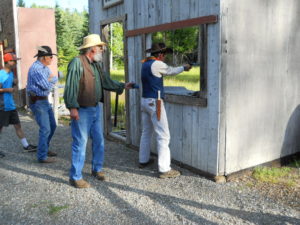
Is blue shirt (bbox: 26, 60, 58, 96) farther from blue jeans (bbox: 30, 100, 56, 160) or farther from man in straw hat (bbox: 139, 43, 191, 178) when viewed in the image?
man in straw hat (bbox: 139, 43, 191, 178)

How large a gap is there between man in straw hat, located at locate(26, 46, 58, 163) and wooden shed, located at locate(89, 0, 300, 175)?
1684mm

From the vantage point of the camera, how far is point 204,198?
13.9ft

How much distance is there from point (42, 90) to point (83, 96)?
4.97 feet

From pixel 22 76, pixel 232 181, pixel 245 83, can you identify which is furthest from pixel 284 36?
pixel 22 76

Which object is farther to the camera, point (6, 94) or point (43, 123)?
point (6, 94)

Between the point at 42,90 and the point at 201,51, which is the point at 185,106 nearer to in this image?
the point at 201,51

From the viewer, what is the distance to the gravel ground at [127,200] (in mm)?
3723

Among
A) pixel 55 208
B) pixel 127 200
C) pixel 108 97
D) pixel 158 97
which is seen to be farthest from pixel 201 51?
pixel 108 97

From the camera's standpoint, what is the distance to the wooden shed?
454 centimetres

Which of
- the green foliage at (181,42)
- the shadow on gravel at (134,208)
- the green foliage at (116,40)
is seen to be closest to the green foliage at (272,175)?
the shadow on gravel at (134,208)

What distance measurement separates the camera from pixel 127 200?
13.8ft

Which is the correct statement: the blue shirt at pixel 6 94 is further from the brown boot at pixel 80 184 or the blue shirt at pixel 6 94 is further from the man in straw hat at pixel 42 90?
the brown boot at pixel 80 184

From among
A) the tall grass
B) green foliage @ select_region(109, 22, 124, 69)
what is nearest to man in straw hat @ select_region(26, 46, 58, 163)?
the tall grass

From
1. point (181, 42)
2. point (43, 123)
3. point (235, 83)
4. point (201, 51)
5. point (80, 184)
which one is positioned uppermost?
point (181, 42)
